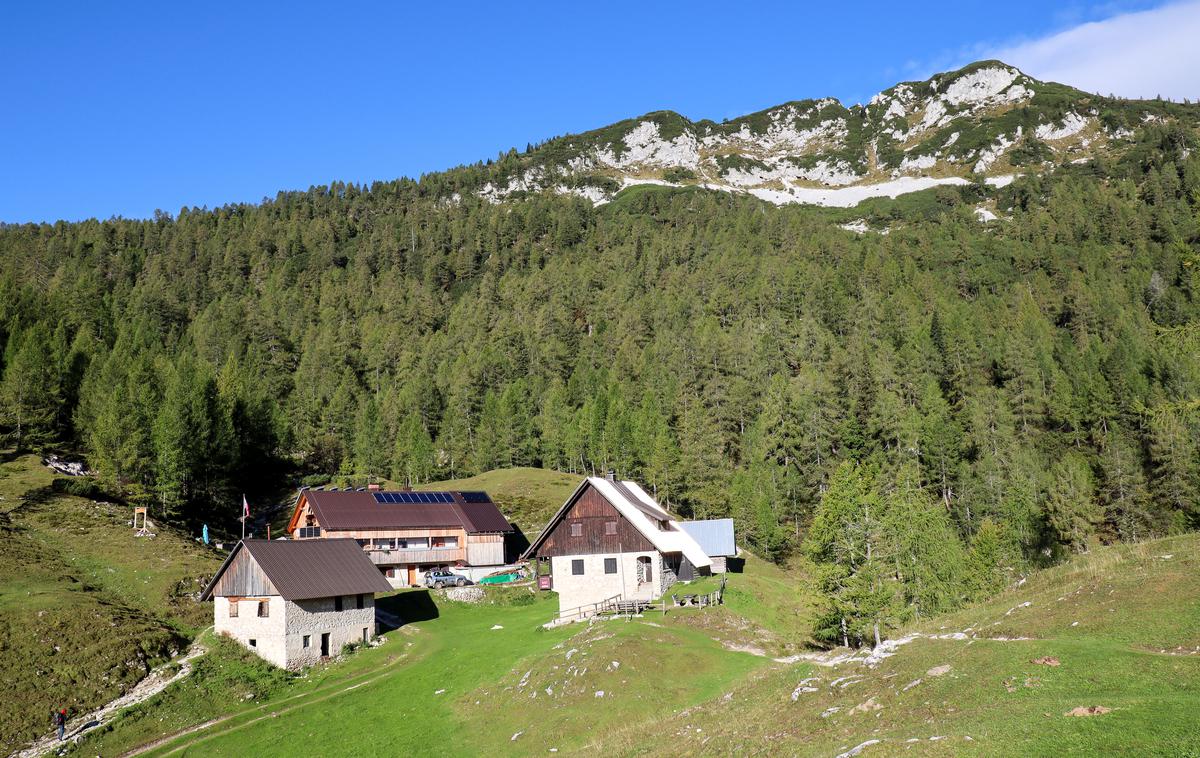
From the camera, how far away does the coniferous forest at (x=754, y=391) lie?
87312 millimetres

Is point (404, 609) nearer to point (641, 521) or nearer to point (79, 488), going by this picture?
point (641, 521)

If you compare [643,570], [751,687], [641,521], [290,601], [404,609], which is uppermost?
[641,521]

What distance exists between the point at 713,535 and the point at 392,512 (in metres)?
34.4

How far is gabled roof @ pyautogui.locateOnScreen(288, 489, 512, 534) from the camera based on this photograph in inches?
3073

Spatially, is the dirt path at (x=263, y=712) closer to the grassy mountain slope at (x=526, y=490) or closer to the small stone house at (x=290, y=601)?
the small stone house at (x=290, y=601)

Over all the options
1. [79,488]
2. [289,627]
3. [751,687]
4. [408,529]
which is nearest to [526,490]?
[408,529]

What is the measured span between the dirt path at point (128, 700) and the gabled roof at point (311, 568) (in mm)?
5038

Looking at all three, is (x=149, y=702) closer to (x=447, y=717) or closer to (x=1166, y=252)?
(x=447, y=717)

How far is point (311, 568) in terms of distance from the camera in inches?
2088

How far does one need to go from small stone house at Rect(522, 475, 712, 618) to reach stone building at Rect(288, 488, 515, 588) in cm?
2094

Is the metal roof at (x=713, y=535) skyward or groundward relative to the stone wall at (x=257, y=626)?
skyward

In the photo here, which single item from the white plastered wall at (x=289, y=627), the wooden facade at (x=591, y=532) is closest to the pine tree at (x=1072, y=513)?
the wooden facade at (x=591, y=532)

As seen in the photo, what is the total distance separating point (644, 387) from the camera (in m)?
140

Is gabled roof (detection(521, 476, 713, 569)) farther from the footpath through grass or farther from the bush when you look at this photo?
the bush
